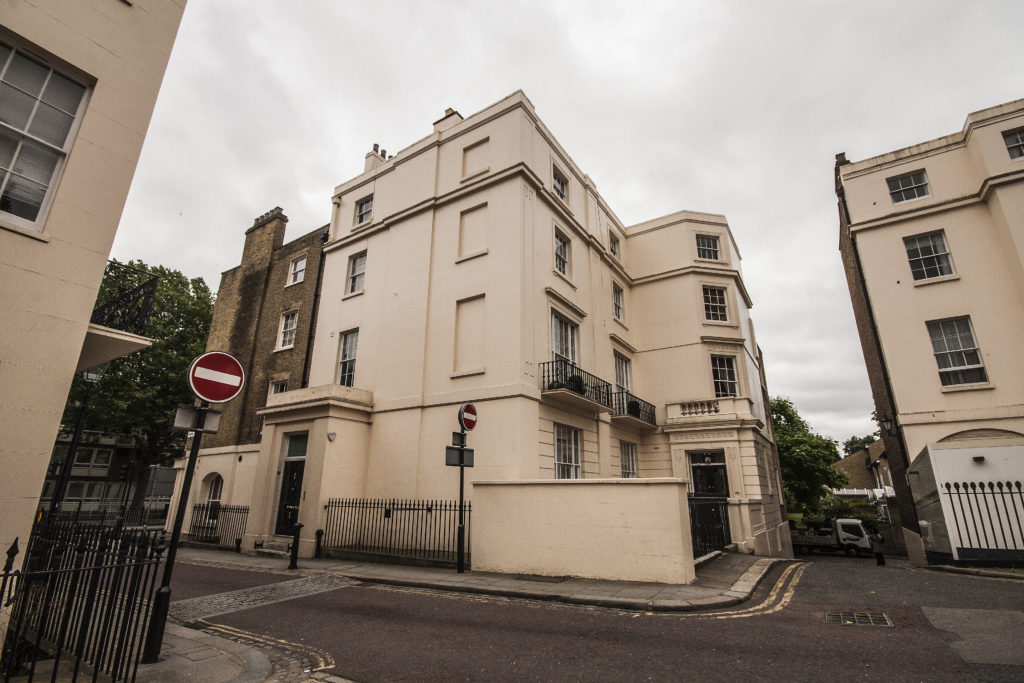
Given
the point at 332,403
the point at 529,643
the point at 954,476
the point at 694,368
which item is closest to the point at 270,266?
the point at 332,403

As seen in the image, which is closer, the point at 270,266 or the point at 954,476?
the point at 954,476

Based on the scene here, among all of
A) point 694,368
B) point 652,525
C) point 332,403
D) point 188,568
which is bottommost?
point 188,568

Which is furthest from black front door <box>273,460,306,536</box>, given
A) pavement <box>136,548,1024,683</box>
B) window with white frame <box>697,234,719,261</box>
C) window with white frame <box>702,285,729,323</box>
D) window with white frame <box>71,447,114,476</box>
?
window with white frame <box>71,447,114,476</box>

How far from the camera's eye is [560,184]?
59.2 ft

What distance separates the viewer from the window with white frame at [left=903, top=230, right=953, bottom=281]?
Answer: 16500mm

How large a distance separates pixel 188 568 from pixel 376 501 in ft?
15.2

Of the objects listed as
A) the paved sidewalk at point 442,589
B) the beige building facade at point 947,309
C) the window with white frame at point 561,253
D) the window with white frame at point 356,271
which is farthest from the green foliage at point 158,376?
the beige building facade at point 947,309

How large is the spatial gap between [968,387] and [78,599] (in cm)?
2131

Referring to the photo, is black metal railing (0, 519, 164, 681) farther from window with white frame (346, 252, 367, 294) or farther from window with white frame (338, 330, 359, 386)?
window with white frame (346, 252, 367, 294)

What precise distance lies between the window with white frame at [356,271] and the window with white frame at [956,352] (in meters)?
20.4

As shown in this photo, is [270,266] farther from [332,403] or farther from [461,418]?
[461,418]

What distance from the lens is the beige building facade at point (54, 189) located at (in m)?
4.45

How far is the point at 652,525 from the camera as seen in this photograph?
8.66 metres

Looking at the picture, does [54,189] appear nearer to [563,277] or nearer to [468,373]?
[468,373]
